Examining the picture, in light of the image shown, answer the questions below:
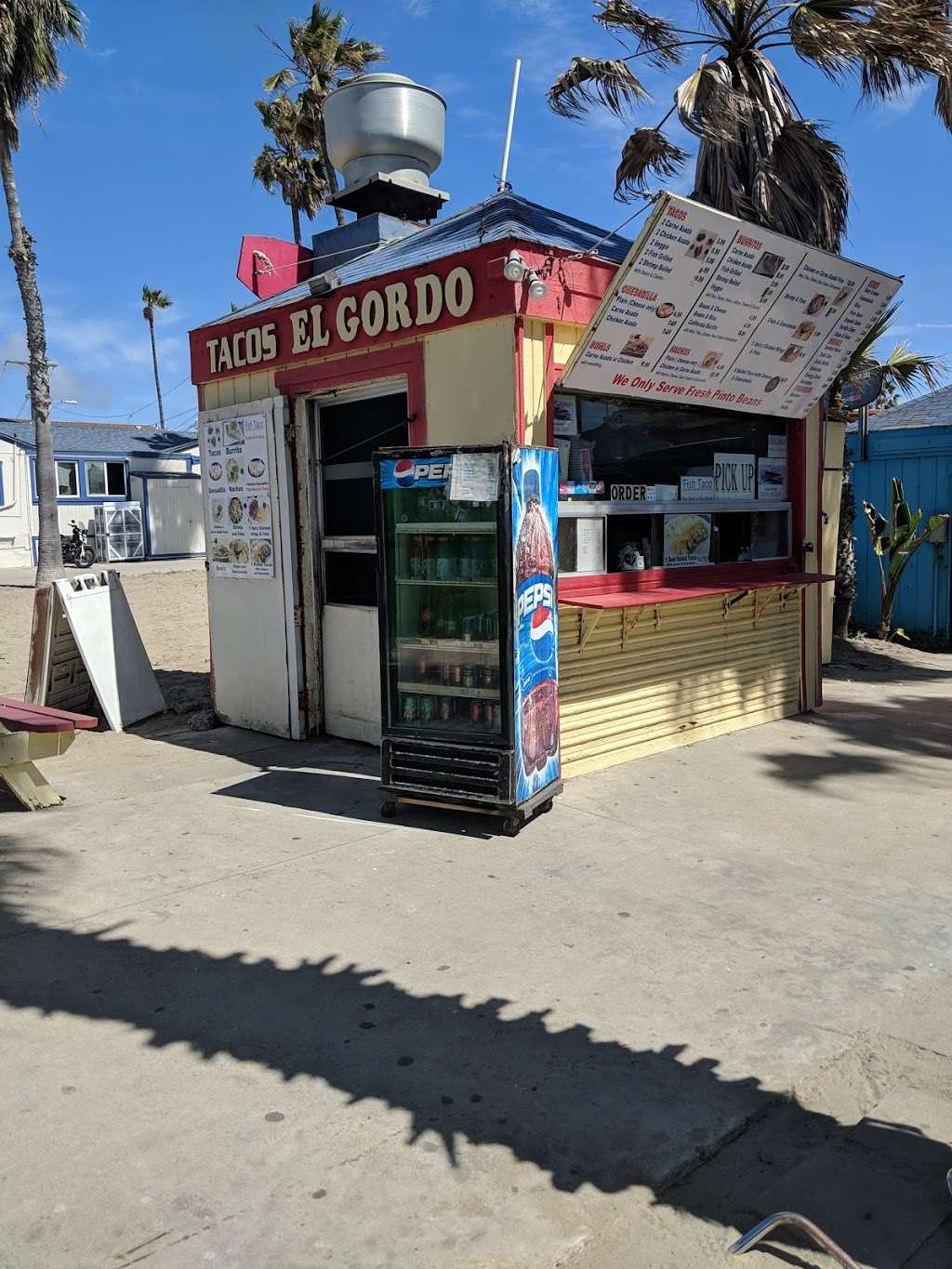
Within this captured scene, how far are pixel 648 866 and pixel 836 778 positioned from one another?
232 centimetres

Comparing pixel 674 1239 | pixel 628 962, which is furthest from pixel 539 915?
pixel 674 1239

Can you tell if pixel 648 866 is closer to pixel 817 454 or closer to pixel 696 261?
pixel 696 261

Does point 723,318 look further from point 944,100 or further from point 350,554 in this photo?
point 944,100

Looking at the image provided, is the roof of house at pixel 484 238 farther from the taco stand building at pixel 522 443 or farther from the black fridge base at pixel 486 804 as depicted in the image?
the black fridge base at pixel 486 804

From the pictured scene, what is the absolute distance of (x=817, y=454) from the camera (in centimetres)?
861

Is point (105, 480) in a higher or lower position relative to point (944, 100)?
lower

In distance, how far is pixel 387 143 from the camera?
8992 millimetres

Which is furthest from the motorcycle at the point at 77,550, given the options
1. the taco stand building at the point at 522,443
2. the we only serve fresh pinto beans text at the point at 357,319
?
the we only serve fresh pinto beans text at the point at 357,319

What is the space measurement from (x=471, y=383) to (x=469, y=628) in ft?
5.14

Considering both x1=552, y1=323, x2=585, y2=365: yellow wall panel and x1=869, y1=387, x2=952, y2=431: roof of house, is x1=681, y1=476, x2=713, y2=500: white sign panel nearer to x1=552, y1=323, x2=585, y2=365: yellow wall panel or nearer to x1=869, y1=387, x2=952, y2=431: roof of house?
x1=552, y1=323, x2=585, y2=365: yellow wall panel

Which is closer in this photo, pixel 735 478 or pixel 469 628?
pixel 469 628

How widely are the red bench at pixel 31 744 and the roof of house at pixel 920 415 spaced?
12.6 m

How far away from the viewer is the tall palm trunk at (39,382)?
1978 cm

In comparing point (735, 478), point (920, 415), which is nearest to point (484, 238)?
point (735, 478)
